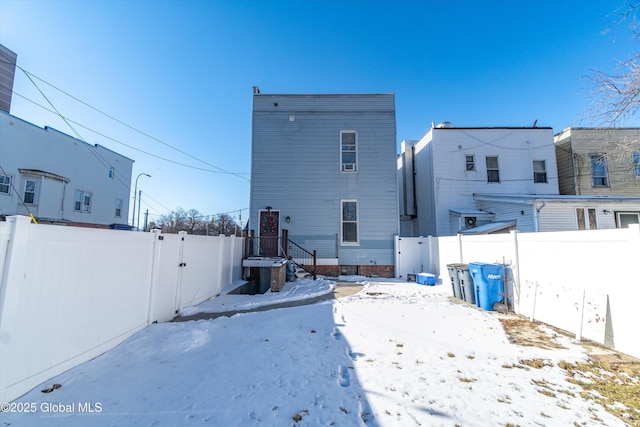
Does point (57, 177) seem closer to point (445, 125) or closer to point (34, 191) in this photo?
point (34, 191)

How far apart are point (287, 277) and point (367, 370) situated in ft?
22.6

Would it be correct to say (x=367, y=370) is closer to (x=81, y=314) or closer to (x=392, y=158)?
(x=81, y=314)

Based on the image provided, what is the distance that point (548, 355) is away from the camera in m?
3.69

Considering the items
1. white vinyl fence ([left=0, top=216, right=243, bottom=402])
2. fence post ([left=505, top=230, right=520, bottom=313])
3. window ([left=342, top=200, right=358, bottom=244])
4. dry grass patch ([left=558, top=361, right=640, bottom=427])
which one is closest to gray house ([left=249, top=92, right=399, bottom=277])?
window ([left=342, top=200, right=358, bottom=244])

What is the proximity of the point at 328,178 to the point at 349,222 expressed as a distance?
2.28 meters

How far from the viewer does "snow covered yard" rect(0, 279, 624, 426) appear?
233 centimetres

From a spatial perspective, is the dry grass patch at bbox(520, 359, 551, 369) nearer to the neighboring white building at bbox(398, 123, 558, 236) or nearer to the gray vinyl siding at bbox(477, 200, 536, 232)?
the gray vinyl siding at bbox(477, 200, 536, 232)

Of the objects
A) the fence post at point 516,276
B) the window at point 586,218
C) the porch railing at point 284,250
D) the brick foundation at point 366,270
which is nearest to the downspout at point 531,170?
the window at point 586,218

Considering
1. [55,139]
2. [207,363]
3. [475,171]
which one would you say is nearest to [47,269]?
[207,363]

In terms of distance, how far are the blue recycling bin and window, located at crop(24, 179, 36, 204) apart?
68.6 ft

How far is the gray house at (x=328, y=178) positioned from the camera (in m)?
11.9

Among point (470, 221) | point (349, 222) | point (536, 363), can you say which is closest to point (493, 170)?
point (470, 221)

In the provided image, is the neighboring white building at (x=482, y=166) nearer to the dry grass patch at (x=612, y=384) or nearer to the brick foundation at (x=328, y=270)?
the brick foundation at (x=328, y=270)

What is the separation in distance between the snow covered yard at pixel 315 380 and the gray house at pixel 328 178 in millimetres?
7006
